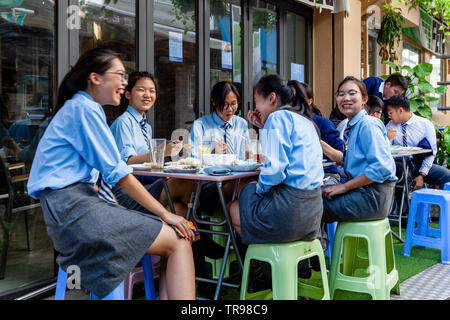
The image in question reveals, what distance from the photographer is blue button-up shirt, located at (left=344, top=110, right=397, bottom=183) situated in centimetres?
256

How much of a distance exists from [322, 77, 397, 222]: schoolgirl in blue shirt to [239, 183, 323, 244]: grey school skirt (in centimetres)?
38

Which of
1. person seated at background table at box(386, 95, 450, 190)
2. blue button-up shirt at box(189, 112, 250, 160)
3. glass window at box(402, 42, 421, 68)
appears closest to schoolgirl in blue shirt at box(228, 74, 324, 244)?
blue button-up shirt at box(189, 112, 250, 160)

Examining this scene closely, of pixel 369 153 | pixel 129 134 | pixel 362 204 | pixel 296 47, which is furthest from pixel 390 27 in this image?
pixel 129 134

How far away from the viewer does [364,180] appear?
258 cm

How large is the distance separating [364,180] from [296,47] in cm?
382

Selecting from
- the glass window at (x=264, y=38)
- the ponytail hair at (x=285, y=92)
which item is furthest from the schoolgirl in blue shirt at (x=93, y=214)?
the glass window at (x=264, y=38)

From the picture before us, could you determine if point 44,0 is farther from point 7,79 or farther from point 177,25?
point 177,25

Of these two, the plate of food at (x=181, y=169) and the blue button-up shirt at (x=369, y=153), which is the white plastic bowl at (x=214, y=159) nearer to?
the plate of food at (x=181, y=169)

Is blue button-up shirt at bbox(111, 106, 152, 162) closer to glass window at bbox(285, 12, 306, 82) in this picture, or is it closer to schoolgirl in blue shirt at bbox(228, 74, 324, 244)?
schoolgirl in blue shirt at bbox(228, 74, 324, 244)

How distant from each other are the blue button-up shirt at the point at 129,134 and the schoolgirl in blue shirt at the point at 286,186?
102cm

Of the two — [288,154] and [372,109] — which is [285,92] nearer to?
[288,154]

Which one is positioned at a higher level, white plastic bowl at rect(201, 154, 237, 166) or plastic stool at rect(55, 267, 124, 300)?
white plastic bowl at rect(201, 154, 237, 166)
